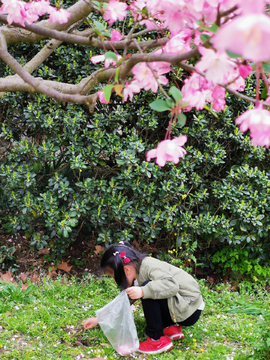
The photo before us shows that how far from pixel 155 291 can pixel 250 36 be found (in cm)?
193

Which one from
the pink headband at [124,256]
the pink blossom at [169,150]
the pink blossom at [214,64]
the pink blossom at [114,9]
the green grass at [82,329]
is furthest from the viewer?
the pink headband at [124,256]

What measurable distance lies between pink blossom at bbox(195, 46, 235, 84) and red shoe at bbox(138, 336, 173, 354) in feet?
6.54

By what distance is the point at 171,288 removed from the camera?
7.25 feet

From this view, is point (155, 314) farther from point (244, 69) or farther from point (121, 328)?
point (244, 69)

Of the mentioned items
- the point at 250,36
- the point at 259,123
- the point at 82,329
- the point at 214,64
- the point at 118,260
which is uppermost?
the point at 250,36

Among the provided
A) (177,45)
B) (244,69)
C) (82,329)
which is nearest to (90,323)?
(82,329)

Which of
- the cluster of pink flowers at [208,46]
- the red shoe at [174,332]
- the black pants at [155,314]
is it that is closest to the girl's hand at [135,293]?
the black pants at [155,314]

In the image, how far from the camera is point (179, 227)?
3.25m

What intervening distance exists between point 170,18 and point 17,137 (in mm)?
2465

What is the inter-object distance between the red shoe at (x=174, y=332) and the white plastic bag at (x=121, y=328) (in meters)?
0.32

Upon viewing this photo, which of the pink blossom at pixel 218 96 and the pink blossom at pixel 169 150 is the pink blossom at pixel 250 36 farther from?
the pink blossom at pixel 218 96

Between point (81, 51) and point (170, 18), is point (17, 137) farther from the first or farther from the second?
point (170, 18)

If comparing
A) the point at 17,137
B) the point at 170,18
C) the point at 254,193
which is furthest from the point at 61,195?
the point at 170,18

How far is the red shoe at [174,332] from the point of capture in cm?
244
